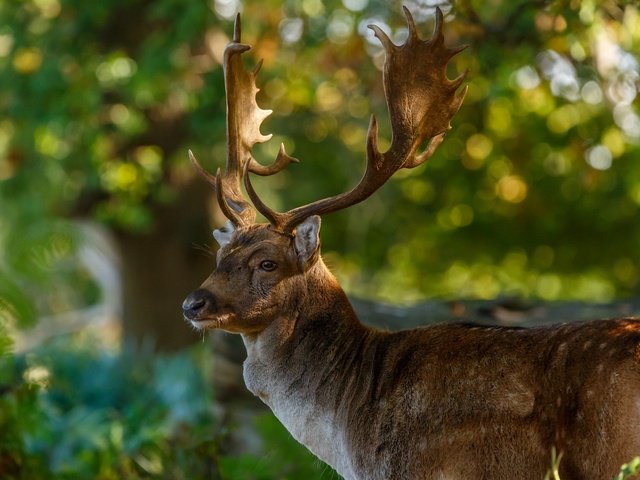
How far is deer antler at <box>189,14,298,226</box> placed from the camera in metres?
6.68

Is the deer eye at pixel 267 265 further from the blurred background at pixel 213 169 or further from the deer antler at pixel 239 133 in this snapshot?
the blurred background at pixel 213 169

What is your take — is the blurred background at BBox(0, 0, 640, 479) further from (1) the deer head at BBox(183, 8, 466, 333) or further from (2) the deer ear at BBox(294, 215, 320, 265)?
(2) the deer ear at BBox(294, 215, 320, 265)

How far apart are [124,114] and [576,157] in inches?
207

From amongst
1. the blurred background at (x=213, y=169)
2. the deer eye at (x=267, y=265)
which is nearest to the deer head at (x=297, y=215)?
the deer eye at (x=267, y=265)

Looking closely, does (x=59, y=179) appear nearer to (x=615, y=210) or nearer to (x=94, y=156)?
(x=94, y=156)

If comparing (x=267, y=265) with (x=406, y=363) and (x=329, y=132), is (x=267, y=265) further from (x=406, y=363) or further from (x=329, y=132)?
(x=329, y=132)

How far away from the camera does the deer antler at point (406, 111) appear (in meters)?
6.23

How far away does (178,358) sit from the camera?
13.1 metres

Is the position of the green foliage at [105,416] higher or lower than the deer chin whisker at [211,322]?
lower

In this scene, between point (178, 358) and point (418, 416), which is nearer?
point (418, 416)

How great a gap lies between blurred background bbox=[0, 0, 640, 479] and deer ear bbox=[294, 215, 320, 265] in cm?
230

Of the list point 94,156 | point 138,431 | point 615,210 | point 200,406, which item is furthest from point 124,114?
point 615,210

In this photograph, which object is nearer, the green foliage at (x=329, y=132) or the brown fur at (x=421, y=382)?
the brown fur at (x=421, y=382)

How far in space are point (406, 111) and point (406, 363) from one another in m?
1.33
